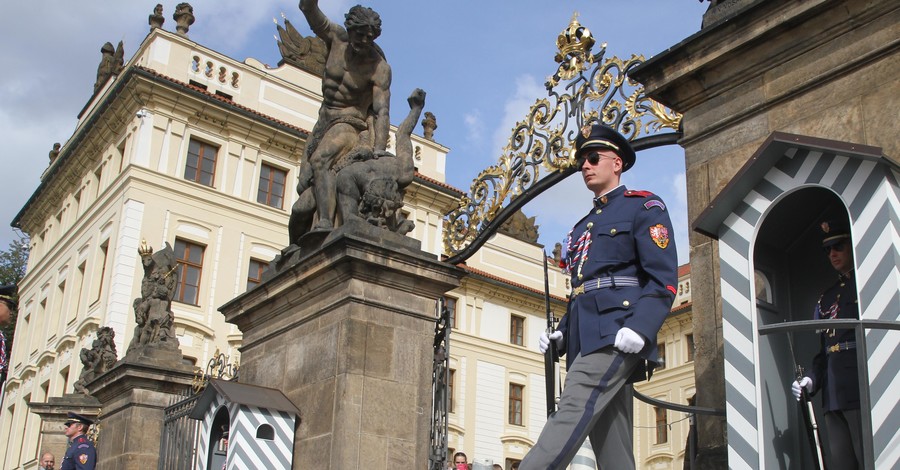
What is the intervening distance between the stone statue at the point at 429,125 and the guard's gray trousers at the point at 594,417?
94.1 ft

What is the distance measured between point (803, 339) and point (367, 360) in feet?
12.5

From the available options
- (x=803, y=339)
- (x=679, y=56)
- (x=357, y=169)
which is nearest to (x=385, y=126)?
(x=357, y=169)

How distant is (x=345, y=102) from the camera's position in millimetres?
9266

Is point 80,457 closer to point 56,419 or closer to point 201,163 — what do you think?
point 56,419

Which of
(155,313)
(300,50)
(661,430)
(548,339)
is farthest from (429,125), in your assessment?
(548,339)

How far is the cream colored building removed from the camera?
28.5 meters

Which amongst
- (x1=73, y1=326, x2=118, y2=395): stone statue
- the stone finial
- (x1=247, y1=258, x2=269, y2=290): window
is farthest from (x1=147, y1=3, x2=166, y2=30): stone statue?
(x1=73, y1=326, x2=118, y2=395): stone statue

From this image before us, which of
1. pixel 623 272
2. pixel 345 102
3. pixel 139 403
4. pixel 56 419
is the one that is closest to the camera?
pixel 623 272

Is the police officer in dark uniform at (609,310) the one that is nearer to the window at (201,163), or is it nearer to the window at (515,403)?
the window at (201,163)

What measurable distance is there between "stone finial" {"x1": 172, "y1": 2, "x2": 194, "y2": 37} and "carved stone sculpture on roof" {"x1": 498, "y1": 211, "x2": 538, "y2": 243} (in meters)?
13.9

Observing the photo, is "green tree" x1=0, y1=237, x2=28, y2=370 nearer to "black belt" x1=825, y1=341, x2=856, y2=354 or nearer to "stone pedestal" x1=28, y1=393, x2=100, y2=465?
"stone pedestal" x1=28, y1=393, x2=100, y2=465

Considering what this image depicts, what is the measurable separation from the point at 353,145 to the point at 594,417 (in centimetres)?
558

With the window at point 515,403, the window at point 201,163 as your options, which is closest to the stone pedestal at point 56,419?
the window at point 201,163

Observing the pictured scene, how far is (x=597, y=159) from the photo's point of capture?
456cm
